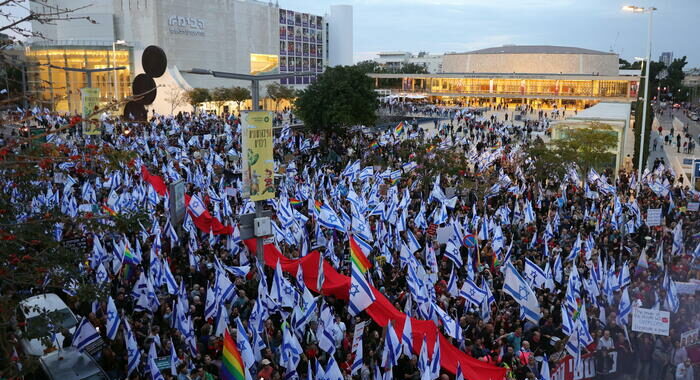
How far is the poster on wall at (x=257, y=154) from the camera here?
37.9 ft

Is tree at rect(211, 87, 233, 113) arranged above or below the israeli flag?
above

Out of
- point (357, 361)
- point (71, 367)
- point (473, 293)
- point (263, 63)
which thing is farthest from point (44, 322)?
point (263, 63)

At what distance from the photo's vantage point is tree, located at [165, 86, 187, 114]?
188 feet

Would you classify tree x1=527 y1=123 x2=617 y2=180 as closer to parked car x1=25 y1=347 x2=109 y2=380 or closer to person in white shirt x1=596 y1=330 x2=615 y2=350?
person in white shirt x1=596 y1=330 x2=615 y2=350

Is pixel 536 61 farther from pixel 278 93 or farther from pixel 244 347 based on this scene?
pixel 244 347

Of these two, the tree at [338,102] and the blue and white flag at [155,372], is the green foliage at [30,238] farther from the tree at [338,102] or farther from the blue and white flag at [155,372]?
the tree at [338,102]

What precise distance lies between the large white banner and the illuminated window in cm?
7602

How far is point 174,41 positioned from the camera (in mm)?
68938

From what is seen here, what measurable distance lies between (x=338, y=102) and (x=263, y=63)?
4744 cm

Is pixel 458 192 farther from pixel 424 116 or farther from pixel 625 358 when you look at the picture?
pixel 424 116

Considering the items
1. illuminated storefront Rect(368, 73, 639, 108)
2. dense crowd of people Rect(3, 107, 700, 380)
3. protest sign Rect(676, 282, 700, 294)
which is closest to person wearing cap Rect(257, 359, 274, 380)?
dense crowd of people Rect(3, 107, 700, 380)

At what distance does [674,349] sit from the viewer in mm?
10781

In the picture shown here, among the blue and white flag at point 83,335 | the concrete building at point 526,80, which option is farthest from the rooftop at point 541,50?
the blue and white flag at point 83,335

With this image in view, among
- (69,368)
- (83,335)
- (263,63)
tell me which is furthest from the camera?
(263,63)
